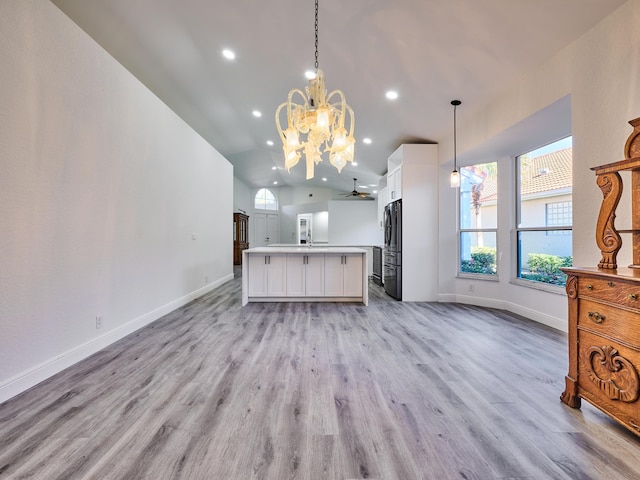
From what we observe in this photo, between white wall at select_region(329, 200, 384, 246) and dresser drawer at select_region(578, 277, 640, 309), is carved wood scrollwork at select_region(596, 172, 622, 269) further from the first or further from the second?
white wall at select_region(329, 200, 384, 246)

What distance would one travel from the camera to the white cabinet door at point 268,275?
466cm

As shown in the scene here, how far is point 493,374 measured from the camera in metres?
2.21

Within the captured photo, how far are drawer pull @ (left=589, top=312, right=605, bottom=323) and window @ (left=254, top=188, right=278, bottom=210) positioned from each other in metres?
12.1

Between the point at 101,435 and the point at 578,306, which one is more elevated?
the point at 578,306

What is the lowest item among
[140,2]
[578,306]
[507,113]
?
[578,306]

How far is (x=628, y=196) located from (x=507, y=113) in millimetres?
1694

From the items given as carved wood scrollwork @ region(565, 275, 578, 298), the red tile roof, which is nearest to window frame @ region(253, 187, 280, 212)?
the red tile roof

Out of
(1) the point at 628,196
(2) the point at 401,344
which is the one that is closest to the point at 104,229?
(2) the point at 401,344

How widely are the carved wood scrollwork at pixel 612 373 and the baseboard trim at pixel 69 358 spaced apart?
3761mm

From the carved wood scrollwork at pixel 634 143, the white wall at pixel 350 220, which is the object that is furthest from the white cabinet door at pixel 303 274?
the white wall at pixel 350 220

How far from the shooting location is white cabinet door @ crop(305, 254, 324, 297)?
4.68 meters

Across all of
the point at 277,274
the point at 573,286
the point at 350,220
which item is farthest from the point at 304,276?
the point at 350,220

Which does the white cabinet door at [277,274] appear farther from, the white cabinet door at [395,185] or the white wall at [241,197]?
the white wall at [241,197]

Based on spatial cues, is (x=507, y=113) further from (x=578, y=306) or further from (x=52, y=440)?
(x=52, y=440)
